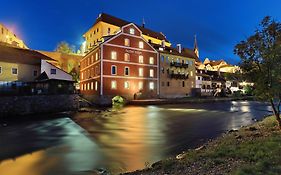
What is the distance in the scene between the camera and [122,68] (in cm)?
4925

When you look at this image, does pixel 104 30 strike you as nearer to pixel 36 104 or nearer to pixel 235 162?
pixel 36 104

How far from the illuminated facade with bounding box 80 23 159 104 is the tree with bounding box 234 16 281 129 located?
35839 millimetres

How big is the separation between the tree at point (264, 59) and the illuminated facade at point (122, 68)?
35.8 metres

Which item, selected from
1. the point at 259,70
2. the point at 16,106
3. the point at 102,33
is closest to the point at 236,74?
the point at 259,70

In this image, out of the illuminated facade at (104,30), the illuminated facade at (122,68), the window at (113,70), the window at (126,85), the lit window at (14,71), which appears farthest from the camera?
the illuminated facade at (104,30)

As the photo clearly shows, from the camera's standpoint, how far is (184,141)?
1451 centimetres

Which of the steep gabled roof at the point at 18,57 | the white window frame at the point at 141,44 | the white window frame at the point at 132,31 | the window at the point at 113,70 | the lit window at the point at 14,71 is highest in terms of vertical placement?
the white window frame at the point at 132,31

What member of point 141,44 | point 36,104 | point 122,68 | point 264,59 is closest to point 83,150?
point 264,59

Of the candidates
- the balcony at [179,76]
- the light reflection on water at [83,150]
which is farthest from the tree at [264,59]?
the balcony at [179,76]

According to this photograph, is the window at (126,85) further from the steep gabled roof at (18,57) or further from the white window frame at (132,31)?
the steep gabled roof at (18,57)

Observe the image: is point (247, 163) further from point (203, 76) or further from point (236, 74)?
point (203, 76)

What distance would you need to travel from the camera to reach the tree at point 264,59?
10.8 metres

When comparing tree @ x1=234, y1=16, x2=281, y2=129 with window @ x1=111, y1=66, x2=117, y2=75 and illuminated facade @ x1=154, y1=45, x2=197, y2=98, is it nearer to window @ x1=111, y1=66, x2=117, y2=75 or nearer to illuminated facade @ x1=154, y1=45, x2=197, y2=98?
window @ x1=111, y1=66, x2=117, y2=75

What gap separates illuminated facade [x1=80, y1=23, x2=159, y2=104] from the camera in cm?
4634
